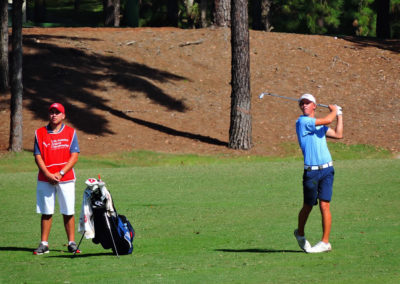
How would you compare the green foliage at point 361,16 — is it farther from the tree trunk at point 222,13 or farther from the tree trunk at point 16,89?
the tree trunk at point 16,89

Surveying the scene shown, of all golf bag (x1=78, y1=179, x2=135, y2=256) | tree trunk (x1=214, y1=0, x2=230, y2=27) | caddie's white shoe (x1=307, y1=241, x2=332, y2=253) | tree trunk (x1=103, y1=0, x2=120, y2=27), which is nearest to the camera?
golf bag (x1=78, y1=179, x2=135, y2=256)

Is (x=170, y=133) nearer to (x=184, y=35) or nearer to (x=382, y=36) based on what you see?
(x=184, y=35)

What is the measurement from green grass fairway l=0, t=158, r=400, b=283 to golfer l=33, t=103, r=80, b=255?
738 millimetres

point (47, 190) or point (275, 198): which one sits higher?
point (47, 190)

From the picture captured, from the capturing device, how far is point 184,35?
38844 mm

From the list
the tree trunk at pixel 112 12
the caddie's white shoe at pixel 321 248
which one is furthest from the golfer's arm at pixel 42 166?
the tree trunk at pixel 112 12

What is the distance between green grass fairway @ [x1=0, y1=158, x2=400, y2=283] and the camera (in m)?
9.29

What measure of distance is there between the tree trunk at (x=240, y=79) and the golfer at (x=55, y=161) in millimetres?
17123

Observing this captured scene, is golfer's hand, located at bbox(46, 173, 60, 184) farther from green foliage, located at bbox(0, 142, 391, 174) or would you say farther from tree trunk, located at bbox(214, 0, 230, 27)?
tree trunk, located at bbox(214, 0, 230, 27)

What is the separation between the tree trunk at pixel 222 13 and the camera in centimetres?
3784

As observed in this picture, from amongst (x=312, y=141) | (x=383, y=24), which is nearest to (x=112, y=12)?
(x=383, y=24)

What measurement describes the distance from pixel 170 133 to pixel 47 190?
1840 cm

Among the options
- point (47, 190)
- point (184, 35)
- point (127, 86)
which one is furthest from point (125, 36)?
point (47, 190)

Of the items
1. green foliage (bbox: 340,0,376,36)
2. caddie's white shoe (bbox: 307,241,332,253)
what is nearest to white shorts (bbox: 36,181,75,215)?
caddie's white shoe (bbox: 307,241,332,253)
